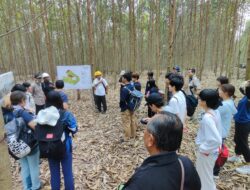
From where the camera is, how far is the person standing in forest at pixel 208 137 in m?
2.18

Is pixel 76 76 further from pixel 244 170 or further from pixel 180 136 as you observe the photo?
pixel 180 136

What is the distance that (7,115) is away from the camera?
102 inches

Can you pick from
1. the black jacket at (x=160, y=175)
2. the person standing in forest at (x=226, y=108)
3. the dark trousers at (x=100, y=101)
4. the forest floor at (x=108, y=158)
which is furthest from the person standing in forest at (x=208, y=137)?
the dark trousers at (x=100, y=101)

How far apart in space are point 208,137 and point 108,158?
2.50 m

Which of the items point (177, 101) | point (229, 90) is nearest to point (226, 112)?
point (229, 90)

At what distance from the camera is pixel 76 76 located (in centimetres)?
812

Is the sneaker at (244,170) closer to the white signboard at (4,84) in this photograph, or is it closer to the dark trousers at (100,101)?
the white signboard at (4,84)

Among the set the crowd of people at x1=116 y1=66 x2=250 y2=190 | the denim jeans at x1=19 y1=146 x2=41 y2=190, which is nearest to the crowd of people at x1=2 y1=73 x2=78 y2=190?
the denim jeans at x1=19 y1=146 x2=41 y2=190

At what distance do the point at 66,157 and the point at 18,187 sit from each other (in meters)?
1.40

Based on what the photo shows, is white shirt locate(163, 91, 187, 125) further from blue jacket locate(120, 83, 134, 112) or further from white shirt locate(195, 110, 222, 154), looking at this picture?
blue jacket locate(120, 83, 134, 112)

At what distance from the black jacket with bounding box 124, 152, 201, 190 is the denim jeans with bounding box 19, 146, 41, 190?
7.19 ft

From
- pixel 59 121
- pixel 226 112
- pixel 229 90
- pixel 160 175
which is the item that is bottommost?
pixel 226 112

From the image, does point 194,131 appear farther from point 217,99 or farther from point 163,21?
point 163,21

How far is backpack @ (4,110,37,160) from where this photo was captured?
250 cm
